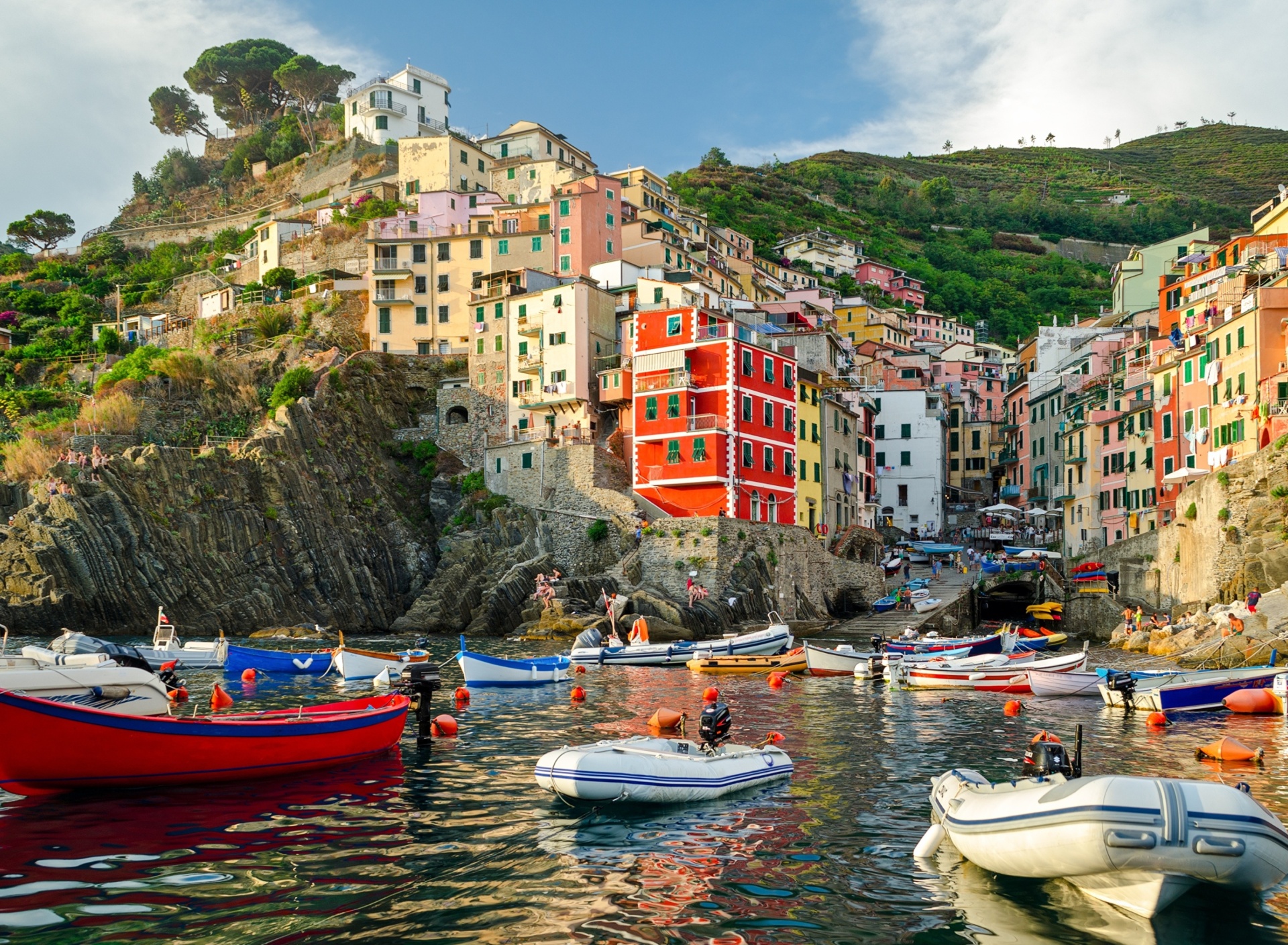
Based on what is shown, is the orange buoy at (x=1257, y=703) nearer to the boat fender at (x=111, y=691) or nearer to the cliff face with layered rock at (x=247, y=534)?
the boat fender at (x=111, y=691)

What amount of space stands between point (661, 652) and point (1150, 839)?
108ft

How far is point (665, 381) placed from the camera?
198ft

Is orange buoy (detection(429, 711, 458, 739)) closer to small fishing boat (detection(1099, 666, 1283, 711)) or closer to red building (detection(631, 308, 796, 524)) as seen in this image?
small fishing boat (detection(1099, 666, 1283, 711))

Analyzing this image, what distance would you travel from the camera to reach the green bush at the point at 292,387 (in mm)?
69250

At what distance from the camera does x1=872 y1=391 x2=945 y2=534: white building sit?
89.1 metres

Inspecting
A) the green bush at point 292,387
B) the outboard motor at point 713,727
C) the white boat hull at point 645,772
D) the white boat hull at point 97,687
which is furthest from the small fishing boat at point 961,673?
the green bush at point 292,387

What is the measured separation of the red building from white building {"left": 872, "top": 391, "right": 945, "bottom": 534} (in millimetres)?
30173

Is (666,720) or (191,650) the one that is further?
(191,650)

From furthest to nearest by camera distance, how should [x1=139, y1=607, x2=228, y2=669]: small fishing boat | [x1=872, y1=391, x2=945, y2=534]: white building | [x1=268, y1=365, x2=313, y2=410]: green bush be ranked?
[x1=872, y1=391, x2=945, y2=534]: white building < [x1=268, y1=365, x2=313, y2=410]: green bush < [x1=139, y1=607, x2=228, y2=669]: small fishing boat

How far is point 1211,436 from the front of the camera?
5503cm

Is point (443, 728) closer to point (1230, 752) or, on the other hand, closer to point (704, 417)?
point (1230, 752)

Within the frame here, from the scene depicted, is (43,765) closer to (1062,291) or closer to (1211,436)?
(1211,436)

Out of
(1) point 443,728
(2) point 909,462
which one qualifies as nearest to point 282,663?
(1) point 443,728

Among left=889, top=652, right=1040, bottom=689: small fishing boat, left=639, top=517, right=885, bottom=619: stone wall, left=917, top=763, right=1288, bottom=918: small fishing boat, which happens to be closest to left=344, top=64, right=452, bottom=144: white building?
left=639, top=517, right=885, bottom=619: stone wall
